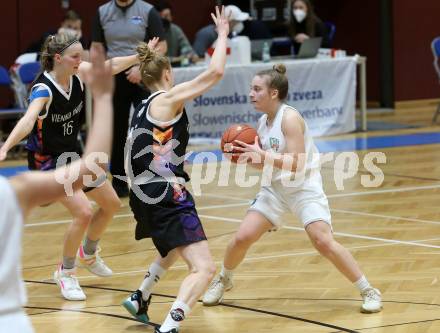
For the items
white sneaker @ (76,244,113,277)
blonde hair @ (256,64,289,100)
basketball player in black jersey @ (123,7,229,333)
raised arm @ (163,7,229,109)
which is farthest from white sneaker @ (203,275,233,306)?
raised arm @ (163,7,229,109)

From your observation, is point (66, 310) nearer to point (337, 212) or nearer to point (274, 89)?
point (274, 89)

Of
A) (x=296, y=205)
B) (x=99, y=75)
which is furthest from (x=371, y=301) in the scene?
(x=99, y=75)

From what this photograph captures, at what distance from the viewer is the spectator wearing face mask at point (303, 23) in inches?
611

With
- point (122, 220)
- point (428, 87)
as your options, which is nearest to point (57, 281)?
point (122, 220)

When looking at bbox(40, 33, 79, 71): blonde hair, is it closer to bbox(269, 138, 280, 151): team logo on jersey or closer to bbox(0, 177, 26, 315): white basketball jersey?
bbox(269, 138, 280, 151): team logo on jersey

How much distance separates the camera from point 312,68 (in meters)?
14.5

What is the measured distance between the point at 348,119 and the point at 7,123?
5040 millimetres

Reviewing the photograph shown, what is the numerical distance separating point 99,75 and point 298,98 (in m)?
11.7

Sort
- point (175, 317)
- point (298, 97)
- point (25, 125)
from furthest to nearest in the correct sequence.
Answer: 1. point (298, 97)
2. point (25, 125)
3. point (175, 317)

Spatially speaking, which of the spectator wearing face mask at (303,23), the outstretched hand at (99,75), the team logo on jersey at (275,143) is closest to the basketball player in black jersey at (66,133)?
the team logo on jersey at (275,143)

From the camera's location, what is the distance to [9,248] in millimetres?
2801

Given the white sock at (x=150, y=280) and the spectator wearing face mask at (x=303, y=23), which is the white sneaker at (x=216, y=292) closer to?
the white sock at (x=150, y=280)

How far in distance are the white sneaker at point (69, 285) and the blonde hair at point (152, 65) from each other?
169 centimetres

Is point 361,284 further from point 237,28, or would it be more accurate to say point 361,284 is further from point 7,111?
point 237,28
